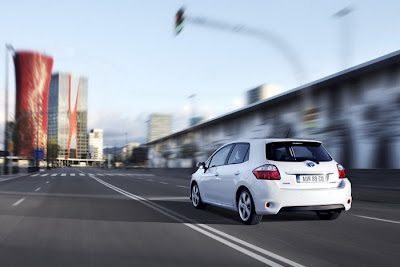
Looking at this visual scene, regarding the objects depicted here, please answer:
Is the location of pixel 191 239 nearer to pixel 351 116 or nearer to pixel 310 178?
pixel 310 178

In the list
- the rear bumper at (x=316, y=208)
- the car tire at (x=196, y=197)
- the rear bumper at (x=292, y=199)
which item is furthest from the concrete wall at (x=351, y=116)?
the rear bumper at (x=292, y=199)

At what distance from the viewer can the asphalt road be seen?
456 centimetres

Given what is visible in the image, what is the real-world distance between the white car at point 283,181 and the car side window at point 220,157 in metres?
0.67

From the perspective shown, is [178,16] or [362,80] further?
[362,80]

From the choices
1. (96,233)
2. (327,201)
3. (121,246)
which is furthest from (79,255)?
(327,201)

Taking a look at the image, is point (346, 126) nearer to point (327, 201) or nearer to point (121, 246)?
point (327, 201)

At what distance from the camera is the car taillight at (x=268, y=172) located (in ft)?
21.6

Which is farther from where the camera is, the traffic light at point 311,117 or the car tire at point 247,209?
the traffic light at point 311,117

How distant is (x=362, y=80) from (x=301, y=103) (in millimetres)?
5856

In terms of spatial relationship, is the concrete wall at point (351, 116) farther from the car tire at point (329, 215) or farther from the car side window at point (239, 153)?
the car side window at point (239, 153)

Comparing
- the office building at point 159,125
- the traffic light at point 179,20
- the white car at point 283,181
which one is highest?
the office building at point 159,125

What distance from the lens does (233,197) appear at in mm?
7410

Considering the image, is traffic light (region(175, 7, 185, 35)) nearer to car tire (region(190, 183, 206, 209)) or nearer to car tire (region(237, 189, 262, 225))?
car tire (region(190, 183, 206, 209))

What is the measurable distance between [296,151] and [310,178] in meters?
0.67
